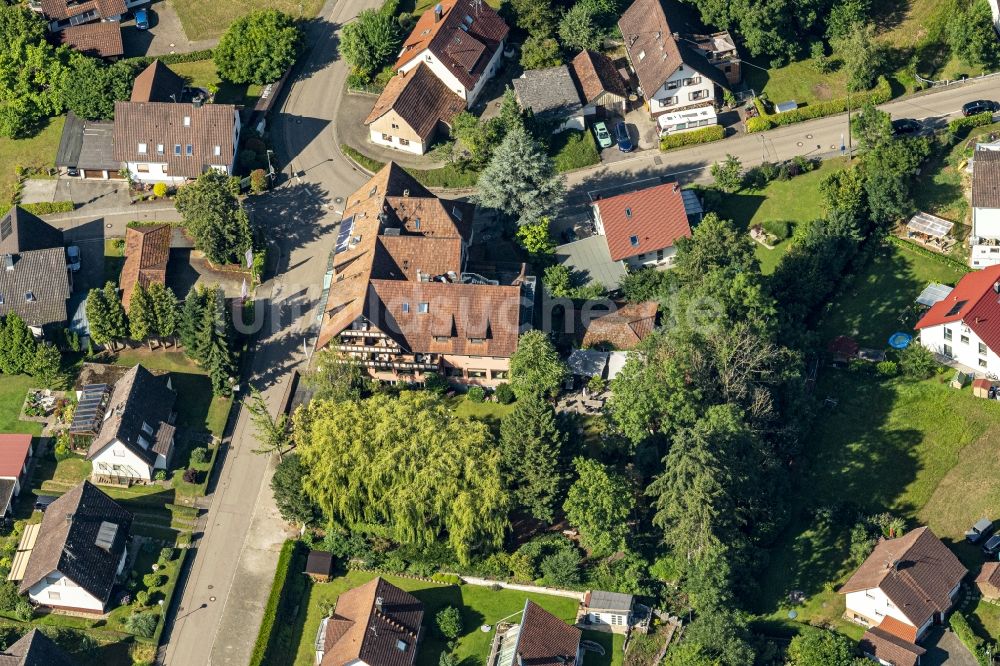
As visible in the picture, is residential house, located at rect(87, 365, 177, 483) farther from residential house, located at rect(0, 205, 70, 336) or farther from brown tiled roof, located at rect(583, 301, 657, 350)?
brown tiled roof, located at rect(583, 301, 657, 350)

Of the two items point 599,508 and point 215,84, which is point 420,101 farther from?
point 599,508

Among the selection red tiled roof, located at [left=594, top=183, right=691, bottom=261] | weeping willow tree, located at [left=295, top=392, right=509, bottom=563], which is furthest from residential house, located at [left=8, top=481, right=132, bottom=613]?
red tiled roof, located at [left=594, top=183, right=691, bottom=261]

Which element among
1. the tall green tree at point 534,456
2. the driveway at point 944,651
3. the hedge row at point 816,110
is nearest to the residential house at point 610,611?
the tall green tree at point 534,456

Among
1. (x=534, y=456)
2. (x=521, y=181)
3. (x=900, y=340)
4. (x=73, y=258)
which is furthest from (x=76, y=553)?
(x=900, y=340)

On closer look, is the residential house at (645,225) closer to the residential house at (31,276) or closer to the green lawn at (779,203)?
the green lawn at (779,203)

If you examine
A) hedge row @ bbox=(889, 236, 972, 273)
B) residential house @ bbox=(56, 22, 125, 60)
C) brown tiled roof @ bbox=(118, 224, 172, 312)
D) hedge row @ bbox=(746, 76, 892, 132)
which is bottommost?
hedge row @ bbox=(889, 236, 972, 273)

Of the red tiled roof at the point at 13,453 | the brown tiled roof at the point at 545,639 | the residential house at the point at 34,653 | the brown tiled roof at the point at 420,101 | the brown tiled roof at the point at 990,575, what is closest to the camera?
the residential house at the point at 34,653
